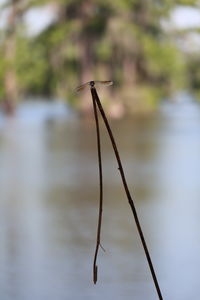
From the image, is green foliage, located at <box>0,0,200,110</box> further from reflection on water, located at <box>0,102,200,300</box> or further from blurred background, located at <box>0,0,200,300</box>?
reflection on water, located at <box>0,102,200,300</box>

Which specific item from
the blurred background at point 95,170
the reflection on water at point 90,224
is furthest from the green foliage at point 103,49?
the reflection on water at point 90,224

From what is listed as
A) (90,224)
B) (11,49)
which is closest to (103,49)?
(11,49)

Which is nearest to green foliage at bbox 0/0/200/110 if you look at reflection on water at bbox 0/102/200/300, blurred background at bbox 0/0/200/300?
blurred background at bbox 0/0/200/300

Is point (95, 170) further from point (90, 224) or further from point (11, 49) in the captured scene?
point (11, 49)

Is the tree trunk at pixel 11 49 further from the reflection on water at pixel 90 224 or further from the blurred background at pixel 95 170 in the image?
the reflection on water at pixel 90 224

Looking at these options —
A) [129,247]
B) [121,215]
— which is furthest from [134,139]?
[129,247]

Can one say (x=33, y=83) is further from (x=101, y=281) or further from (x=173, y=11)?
(x=101, y=281)
